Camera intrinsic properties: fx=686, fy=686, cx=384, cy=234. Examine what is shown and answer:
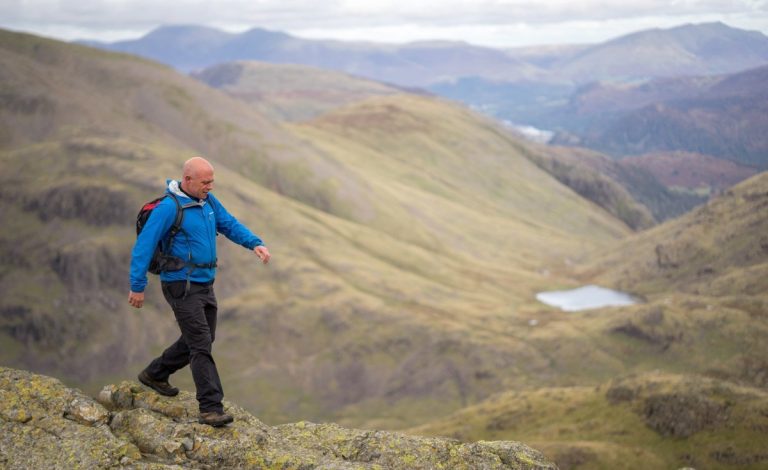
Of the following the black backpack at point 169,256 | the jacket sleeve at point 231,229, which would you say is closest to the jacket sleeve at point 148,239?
the black backpack at point 169,256

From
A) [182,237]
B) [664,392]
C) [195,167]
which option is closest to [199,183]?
[195,167]

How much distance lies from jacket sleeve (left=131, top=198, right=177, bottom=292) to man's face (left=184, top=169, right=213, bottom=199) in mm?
610

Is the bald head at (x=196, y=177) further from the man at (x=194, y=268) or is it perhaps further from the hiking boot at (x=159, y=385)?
the hiking boot at (x=159, y=385)

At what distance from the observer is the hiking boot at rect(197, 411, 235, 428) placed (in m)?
16.8

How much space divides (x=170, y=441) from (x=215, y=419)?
117 cm

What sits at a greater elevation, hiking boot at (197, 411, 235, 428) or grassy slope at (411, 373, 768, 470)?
hiking boot at (197, 411, 235, 428)

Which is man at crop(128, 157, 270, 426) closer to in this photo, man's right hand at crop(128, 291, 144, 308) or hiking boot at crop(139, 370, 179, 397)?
man's right hand at crop(128, 291, 144, 308)

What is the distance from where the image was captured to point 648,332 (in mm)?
177000

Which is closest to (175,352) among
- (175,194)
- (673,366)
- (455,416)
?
(175,194)

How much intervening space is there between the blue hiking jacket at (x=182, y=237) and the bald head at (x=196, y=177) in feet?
0.72

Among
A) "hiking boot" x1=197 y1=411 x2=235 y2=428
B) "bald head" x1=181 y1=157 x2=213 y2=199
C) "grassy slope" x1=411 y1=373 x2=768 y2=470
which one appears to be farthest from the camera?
"grassy slope" x1=411 y1=373 x2=768 y2=470

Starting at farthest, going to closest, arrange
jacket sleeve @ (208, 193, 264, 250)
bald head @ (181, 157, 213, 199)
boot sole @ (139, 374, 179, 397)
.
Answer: boot sole @ (139, 374, 179, 397) < jacket sleeve @ (208, 193, 264, 250) < bald head @ (181, 157, 213, 199)

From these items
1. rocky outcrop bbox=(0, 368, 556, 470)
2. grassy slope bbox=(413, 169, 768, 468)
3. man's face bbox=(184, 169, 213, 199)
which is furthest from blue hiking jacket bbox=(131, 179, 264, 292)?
grassy slope bbox=(413, 169, 768, 468)

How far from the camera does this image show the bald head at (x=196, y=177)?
16.4 m
